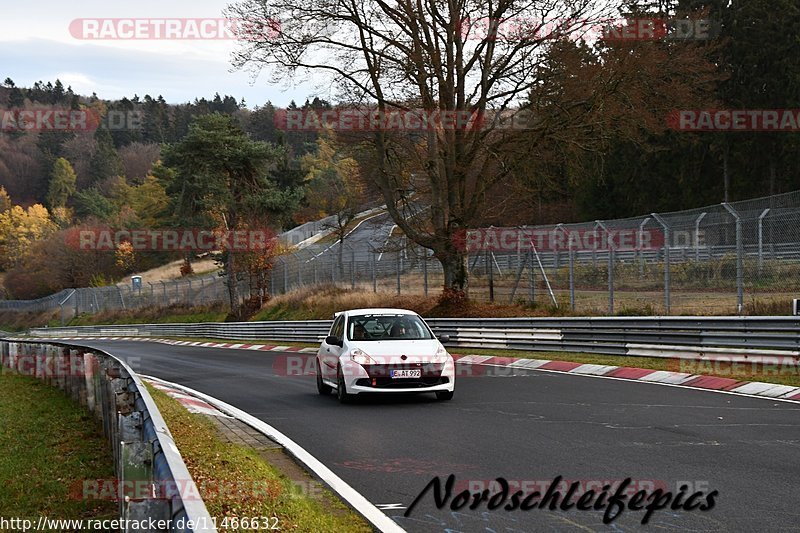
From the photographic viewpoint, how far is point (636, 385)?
14.8 m

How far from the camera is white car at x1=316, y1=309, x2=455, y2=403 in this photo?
13.1 metres

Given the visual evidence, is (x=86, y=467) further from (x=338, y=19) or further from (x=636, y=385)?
(x=338, y=19)

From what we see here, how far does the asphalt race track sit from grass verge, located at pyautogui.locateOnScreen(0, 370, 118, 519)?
2140 millimetres

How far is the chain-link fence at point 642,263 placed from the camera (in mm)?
18641

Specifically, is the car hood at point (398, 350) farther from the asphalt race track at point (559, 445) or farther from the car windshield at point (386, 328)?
the asphalt race track at point (559, 445)

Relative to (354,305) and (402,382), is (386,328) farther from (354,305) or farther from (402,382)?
(354,305)

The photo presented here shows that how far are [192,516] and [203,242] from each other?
6013 cm

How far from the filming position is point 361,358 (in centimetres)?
1333

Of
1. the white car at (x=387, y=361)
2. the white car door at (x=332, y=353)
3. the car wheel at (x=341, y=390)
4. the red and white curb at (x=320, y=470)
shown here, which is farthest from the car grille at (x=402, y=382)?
the red and white curb at (x=320, y=470)

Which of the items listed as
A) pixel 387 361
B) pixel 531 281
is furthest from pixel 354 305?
pixel 387 361

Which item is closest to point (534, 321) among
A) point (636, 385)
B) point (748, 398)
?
point (636, 385)

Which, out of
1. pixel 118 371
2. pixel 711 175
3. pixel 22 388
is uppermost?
pixel 711 175

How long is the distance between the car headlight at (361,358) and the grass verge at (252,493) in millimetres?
3808

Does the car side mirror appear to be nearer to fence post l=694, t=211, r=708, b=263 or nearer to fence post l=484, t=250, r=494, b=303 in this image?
fence post l=694, t=211, r=708, b=263
